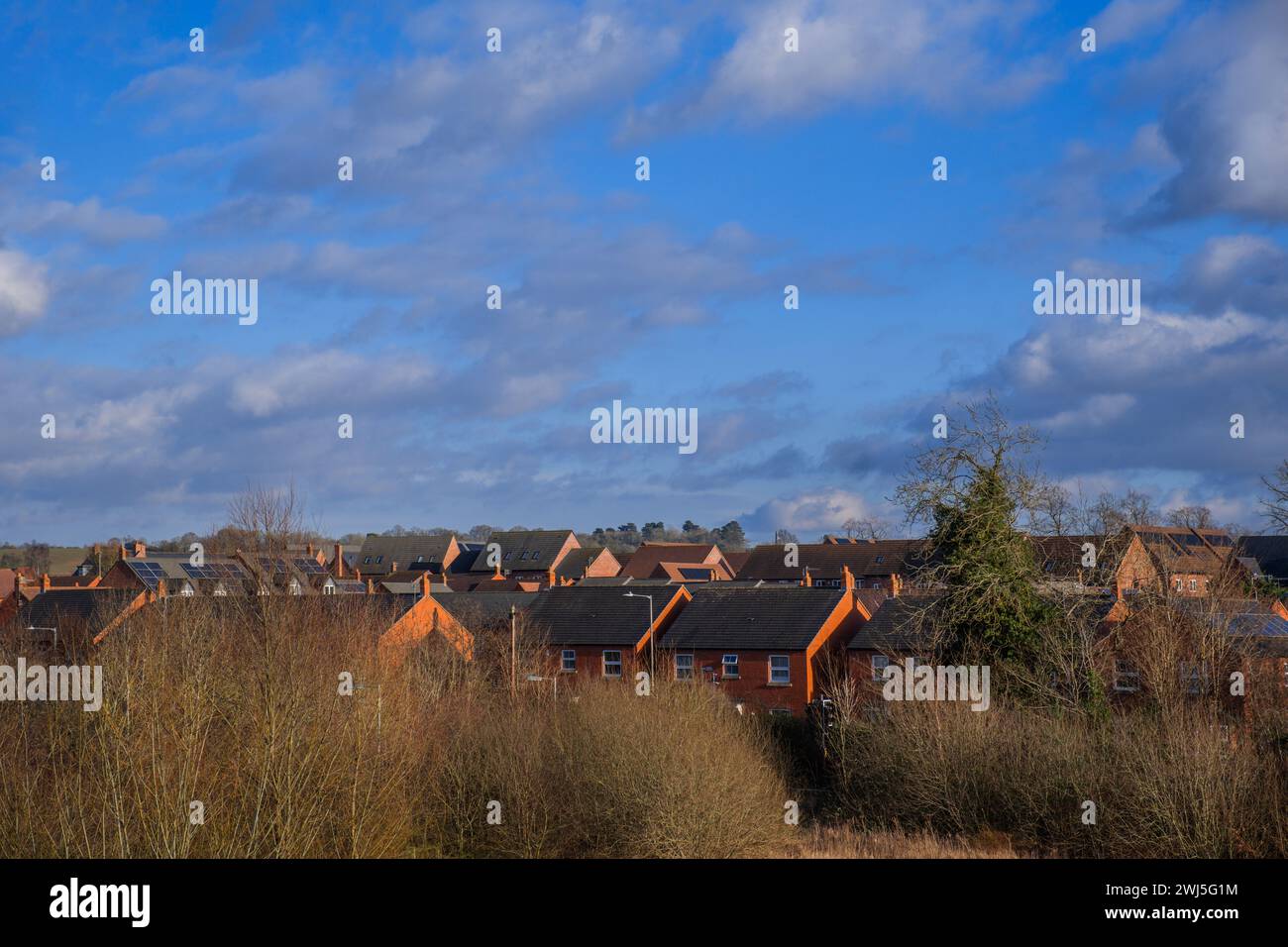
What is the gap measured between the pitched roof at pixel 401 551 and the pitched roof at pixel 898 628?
7325cm

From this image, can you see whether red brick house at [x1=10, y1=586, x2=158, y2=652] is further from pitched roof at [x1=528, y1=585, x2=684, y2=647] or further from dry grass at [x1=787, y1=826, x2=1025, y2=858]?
dry grass at [x1=787, y1=826, x2=1025, y2=858]

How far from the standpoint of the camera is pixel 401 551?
120 m

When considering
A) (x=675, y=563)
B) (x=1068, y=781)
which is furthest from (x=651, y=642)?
(x=675, y=563)

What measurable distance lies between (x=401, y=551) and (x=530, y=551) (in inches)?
560

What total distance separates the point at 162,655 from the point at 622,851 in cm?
1283

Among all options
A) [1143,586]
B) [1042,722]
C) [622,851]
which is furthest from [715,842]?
[1143,586]

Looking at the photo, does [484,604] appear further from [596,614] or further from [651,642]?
[651,642]

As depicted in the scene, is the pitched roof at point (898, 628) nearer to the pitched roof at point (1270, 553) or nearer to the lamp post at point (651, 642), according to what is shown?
the lamp post at point (651, 642)

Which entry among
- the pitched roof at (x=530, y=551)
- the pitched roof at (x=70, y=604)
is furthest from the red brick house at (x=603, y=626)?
the pitched roof at (x=530, y=551)

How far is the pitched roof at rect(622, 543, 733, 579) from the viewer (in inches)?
4200

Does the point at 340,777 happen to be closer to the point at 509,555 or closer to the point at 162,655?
the point at 162,655
